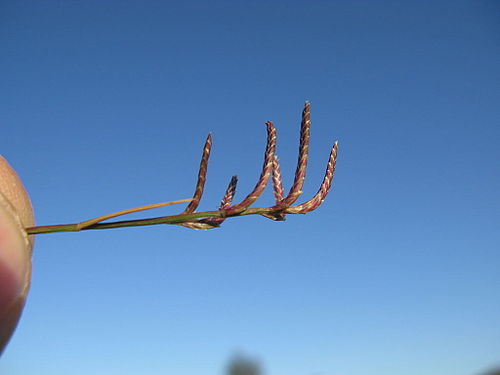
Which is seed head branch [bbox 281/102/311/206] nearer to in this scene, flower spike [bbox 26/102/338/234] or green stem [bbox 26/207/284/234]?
flower spike [bbox 26/102/338/234]

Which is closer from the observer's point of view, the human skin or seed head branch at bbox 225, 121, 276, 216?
the human skin

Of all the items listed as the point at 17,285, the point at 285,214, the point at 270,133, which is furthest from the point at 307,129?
the point at 17,285

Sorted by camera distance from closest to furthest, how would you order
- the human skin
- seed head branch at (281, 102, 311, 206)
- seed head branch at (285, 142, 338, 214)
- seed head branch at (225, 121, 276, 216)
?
the human skin
seed head branch at (281, 102, 311, 206)
seed head branch at (225, 121, 276, 216)
seed head branch at (285, 142, 338, 214)

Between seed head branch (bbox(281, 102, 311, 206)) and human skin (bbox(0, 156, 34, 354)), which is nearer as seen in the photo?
human skin (bbox(0, 156, 34, 354))

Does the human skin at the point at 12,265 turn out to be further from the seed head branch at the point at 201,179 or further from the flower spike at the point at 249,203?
the seed head branch at the point at 201,179

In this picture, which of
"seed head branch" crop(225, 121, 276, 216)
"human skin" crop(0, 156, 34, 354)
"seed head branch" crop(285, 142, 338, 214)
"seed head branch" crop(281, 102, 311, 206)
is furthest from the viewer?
"seed head branch" crop(285, 142, 338, 214)

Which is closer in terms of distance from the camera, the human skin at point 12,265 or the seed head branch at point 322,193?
the human skin at point 12,265

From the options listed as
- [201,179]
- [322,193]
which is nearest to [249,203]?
[201,179]

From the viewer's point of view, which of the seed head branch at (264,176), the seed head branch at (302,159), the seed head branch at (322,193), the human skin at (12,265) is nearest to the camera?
the human skin at (12,265)

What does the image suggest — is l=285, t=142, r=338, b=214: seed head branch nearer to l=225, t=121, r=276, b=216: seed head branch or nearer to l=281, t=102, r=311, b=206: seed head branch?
l=281, t=102, r=311, b=206: seed head branch

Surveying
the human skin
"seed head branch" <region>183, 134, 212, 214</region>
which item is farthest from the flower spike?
the human skin

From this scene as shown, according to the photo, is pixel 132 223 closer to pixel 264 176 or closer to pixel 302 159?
pixel 264 176

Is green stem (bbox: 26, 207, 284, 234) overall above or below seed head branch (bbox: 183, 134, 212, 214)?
below

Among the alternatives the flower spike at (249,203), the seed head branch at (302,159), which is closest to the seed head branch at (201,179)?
the flower spike at (249,203)
